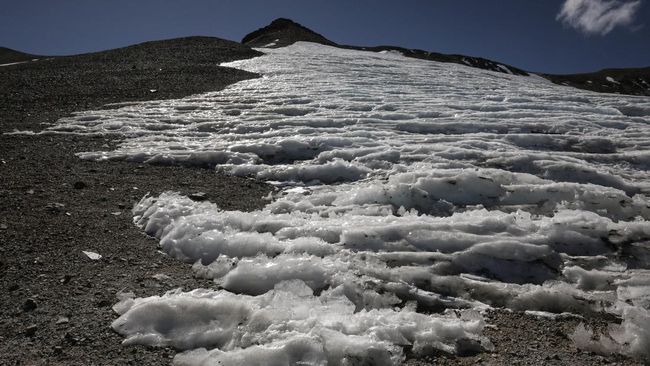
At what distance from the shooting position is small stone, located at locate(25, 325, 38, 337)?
9.48 ft

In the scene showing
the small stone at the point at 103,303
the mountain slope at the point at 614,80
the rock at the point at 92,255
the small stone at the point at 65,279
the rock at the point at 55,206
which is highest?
the mountain slope at the point at 614,80

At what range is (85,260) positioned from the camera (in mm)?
3938

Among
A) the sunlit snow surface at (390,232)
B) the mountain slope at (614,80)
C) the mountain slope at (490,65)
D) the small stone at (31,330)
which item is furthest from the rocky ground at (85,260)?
the mountain slope at (614,80)

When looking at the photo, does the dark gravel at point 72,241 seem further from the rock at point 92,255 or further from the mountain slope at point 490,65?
the mountain slope at point 490,65

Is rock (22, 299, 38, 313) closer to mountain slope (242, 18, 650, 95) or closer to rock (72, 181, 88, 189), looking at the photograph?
rock (72, 181, 88, 189)

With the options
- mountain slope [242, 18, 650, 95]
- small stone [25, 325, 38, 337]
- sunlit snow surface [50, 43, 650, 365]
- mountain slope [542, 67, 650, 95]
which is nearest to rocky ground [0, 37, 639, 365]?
small stone [25, 325, 38, 337]

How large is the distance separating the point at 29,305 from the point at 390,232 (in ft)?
11.4

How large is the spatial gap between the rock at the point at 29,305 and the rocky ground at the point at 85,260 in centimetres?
1

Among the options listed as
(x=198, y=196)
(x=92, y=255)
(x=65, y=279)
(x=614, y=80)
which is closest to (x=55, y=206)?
(x=92, y=255)

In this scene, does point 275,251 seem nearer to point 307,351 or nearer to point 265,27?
point 307,351

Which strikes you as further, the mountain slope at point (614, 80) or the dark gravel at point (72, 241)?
the mountain slope at point (614, 80)

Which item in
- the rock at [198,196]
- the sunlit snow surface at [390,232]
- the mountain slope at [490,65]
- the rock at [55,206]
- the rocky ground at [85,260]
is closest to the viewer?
the rocky ground at [85,260]

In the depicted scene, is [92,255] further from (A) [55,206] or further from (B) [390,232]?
(B) [390,232]

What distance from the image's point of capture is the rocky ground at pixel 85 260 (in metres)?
2.81
